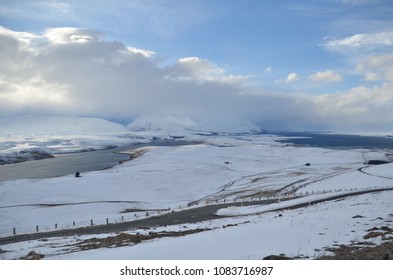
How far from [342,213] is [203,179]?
1878 inches

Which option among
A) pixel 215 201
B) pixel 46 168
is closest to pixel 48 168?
pixel 46 168

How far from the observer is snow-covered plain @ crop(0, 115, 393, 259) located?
12.1 metres

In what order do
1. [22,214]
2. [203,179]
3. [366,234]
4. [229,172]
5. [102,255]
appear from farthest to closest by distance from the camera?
1. [229,172]
2. [203,179]
3. [22,214]
4. [366,234]
5. [102,255]

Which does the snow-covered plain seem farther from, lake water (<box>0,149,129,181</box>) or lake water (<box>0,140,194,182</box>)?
lake water (<box>0,149,129,181</box>)

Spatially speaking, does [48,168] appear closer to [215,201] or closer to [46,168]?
[46,168]

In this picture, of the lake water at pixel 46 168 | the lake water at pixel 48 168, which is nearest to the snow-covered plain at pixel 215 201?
the lake water at pixel 48 168

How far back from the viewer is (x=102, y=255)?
11.7m

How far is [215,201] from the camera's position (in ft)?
140

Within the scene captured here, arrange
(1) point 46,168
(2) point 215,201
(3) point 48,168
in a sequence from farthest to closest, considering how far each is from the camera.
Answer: (1) point 46,168 < (3) point 48,168 < (2) point 215,201

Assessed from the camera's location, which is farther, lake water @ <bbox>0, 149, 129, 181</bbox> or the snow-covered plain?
lake water @ <bbox>0, 149, 129, 181</bbox>

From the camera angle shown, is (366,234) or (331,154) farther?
(331,154)

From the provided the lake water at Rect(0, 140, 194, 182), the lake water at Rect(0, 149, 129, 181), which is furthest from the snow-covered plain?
the lake water at Rect(0, 149, 129, 181)

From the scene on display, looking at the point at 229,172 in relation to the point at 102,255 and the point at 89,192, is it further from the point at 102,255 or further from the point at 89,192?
the point at 102,255
